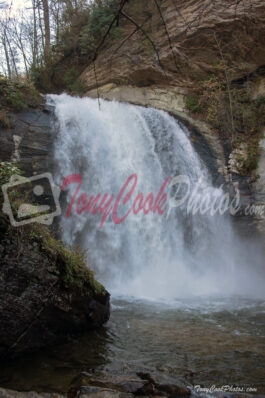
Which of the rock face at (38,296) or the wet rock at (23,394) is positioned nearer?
the wet rock at (23,394)

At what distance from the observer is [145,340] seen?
461 cm

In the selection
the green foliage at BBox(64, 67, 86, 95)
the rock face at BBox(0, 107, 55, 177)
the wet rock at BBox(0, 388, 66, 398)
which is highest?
the green foliage at BBox(64, 67, 86, 95)

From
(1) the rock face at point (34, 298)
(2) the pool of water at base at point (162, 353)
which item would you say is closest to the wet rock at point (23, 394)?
(2) the pool of water at base at point (162, 353)

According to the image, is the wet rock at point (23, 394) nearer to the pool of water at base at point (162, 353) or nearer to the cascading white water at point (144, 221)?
the pool of water at base at point (162, 353)

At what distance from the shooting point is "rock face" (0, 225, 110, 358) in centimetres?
380

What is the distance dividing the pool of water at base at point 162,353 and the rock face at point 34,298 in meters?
0.17

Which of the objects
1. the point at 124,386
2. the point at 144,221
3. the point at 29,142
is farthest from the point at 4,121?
the point at 124,386

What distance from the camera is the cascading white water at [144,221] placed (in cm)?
824

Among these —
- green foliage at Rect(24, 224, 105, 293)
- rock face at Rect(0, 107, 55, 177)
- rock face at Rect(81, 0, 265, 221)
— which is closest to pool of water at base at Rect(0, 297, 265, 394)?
green foliage at Rect(24, 224, 105, 293)

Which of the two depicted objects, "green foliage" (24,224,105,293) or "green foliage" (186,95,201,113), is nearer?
"green foliage" (24,224,105,293)

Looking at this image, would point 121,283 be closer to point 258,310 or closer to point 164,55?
point 258,310

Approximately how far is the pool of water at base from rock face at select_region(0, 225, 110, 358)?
17 centimetres

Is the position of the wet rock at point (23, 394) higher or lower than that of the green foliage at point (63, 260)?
lower

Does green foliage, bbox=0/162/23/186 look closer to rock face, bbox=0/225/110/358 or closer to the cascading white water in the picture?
rock face, bbox=0/225/110/358
